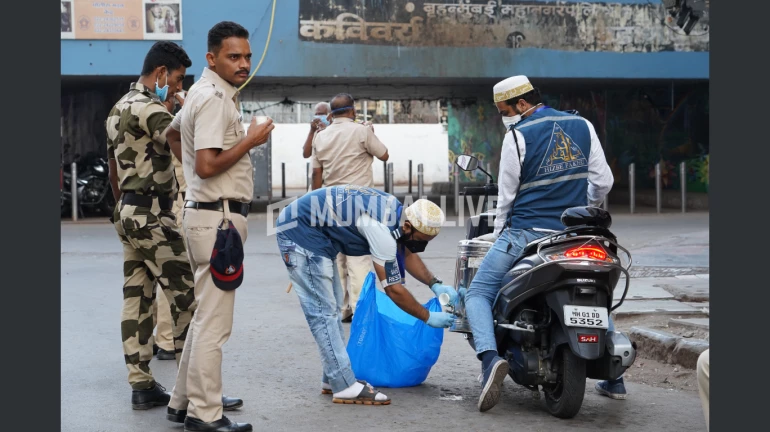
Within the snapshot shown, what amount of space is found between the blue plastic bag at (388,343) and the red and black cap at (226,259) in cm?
127

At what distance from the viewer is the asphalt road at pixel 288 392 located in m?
5.06

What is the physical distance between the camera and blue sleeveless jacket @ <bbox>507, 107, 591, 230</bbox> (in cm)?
529

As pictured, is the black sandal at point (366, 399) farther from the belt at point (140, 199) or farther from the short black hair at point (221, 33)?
the short black hair at point (221, 33)

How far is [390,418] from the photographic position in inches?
204

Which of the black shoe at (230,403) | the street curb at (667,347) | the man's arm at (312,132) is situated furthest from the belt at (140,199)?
the man's arm at (312,132)

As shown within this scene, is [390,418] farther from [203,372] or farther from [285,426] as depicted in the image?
[203,372]

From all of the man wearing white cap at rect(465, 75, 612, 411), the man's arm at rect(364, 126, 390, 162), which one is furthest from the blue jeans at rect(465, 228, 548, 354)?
the man's arm at rect(364, 126, 390, 162)

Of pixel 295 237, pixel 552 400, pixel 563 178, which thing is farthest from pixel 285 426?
pixel 563 178

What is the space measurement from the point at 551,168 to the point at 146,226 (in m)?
2.26

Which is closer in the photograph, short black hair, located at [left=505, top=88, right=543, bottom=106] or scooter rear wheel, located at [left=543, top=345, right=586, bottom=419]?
scooter rear wheel, located at [left=543, top=345, right=586, bottom=419]

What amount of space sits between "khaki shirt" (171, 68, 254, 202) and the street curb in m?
3.20

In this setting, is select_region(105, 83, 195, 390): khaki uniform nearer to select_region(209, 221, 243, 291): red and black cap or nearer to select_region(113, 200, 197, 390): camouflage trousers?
select_region(113, 200, 197, 390): camouflage trousers

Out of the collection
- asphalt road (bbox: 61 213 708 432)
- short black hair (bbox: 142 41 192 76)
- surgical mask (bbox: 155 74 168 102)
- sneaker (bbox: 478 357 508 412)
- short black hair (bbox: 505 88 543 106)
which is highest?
short black hair (bbox: 142 41 192 76)

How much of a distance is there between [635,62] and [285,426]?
58.0ft
